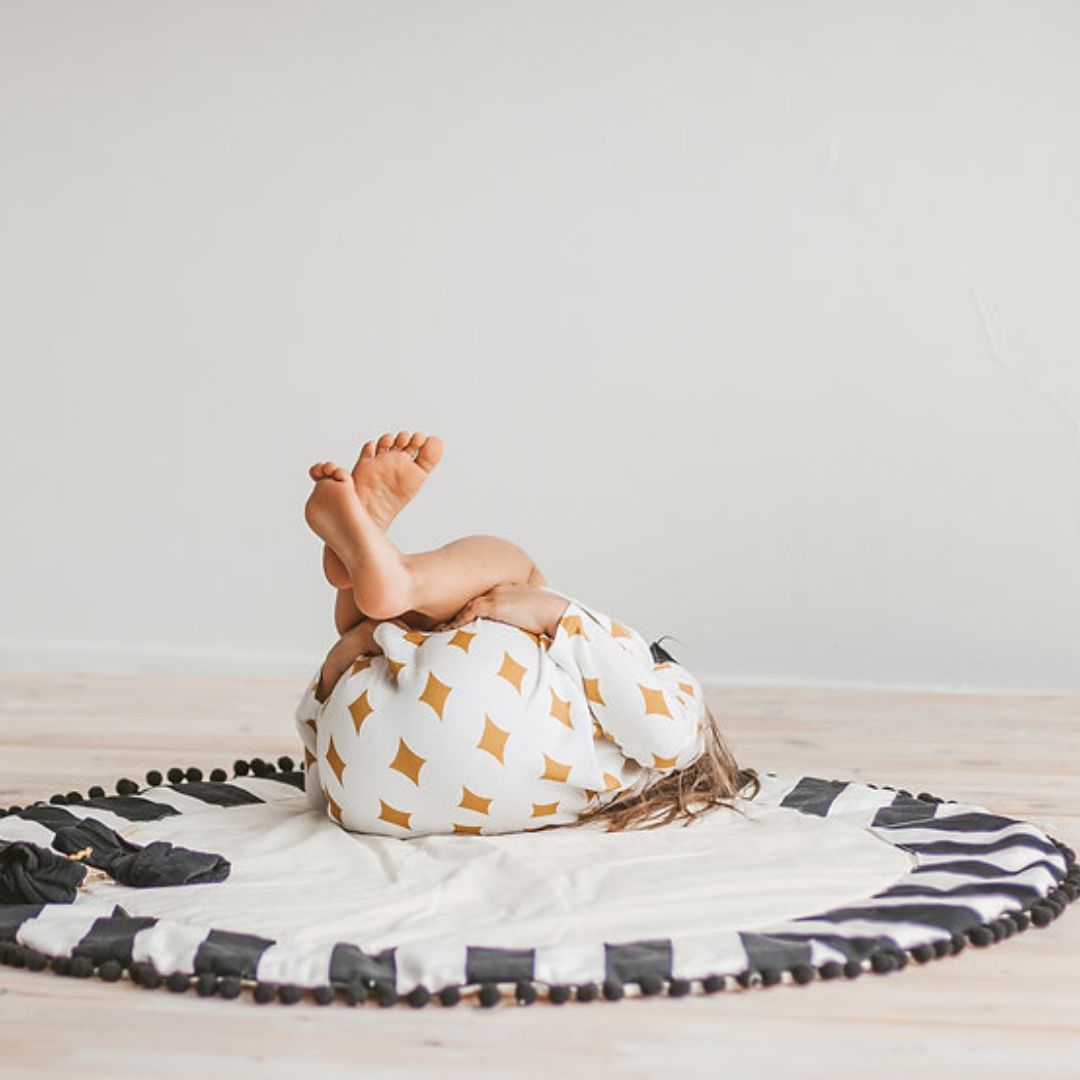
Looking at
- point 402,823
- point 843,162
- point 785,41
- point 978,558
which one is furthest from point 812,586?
point 402,823

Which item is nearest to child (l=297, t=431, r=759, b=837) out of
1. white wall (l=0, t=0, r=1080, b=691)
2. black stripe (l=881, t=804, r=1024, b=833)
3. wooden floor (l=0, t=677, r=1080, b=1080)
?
black stripe (l=881, t=804, r=1024, b=833)

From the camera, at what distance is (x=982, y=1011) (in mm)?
1608

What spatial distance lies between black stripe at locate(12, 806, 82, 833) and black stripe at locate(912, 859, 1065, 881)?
1041 millimetres

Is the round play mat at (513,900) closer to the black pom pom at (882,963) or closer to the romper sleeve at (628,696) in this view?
the black pom pom at (882,963)

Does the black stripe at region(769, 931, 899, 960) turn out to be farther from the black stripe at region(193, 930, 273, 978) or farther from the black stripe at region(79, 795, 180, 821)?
the black stripe at region(79, 795, 180, 821)

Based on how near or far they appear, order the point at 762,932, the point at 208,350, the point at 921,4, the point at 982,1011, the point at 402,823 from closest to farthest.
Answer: the point at 982,1011 → the point at 762,932 → the point at 402,823 → the point at 921,4 → the point at 208,350

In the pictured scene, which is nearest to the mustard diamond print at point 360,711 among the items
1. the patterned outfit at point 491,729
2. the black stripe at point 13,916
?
the patterned outfit at point 491,729

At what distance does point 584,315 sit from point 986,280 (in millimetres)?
863

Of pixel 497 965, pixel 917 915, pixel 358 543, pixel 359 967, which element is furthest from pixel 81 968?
pixel 917 915

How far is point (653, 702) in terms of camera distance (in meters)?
2.13

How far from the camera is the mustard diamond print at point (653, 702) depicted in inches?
83.6

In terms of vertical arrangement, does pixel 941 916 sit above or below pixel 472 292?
below

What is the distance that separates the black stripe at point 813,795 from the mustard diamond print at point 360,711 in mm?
603

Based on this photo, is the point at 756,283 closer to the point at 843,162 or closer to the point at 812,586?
the point at 843,162
